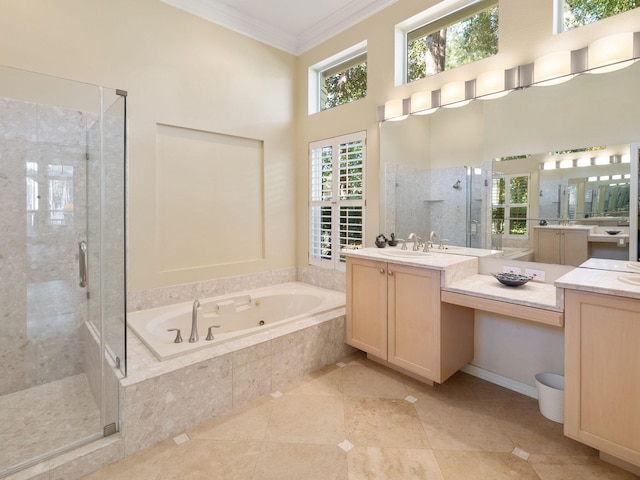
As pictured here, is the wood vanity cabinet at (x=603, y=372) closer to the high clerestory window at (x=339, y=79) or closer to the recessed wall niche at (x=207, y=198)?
the high clerestory window at (x=339, y=79)

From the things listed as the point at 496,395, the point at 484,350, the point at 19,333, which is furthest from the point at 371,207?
the point at 19,333

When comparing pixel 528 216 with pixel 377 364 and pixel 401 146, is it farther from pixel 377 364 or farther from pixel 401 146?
pixel 377 364

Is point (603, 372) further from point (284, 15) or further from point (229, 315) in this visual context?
point (284, 15)

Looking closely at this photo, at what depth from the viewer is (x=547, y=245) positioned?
2.22 metres

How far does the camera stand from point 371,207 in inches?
129

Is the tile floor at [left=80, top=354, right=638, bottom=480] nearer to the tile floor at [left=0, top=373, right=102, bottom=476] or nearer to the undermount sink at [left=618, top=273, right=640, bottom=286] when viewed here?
the tile floor at [left=0, top=373, right=102, bottom=476]

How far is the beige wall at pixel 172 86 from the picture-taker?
2420mm

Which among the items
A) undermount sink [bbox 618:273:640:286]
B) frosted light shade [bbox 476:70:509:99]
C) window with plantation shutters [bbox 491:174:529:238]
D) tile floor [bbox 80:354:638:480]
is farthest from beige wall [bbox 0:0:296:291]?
undermount sink [bbox 618:273:640:286]

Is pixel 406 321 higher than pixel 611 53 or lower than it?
lower

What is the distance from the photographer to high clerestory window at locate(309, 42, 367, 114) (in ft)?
11.3

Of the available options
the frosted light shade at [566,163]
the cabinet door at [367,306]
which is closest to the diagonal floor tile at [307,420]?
the cabinet door at [367,306]

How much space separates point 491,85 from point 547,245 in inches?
46.8

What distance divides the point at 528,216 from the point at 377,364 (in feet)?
5.29

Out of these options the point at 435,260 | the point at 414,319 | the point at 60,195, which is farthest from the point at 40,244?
the point at 435,260
